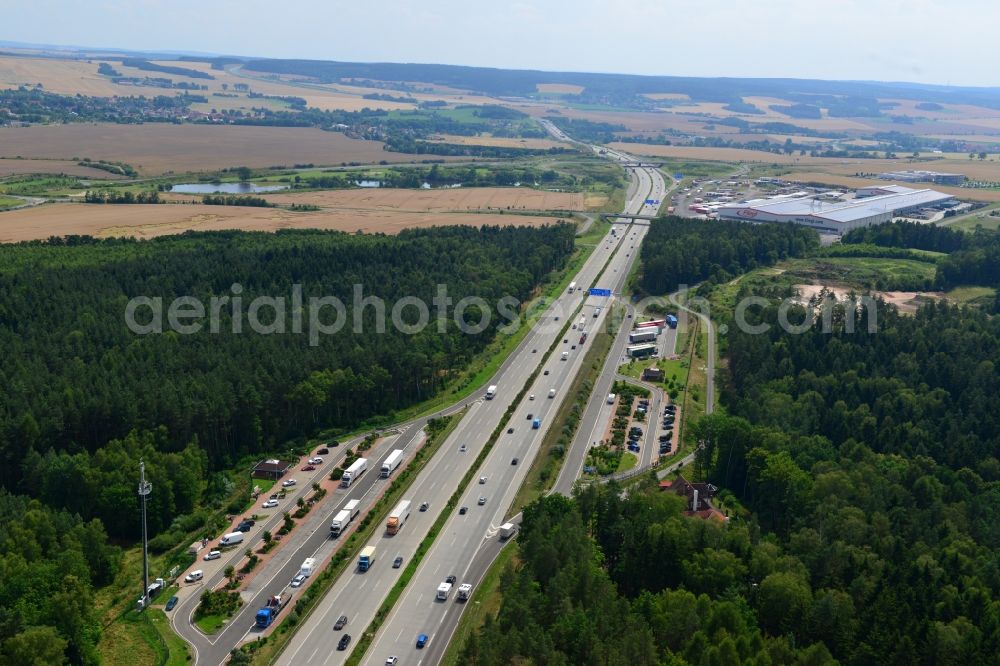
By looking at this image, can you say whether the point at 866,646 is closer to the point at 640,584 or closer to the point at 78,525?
the point at 640,584

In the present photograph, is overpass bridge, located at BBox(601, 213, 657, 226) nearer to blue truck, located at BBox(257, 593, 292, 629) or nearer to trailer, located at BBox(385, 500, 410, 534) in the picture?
trailer, located at BBox(385, 500, 410, 534)

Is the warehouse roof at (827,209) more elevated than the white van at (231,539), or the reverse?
the warehouse roof at (827,209)

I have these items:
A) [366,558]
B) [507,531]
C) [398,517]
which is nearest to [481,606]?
[366,558]

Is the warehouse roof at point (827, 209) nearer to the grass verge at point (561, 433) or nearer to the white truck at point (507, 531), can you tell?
the grass verge at point (561, 433)

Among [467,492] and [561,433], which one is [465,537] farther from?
[561,433]

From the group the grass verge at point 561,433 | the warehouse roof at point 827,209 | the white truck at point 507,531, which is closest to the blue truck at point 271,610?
the white truck at point 507,531

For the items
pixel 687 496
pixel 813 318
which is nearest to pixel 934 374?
pixel 813 318
